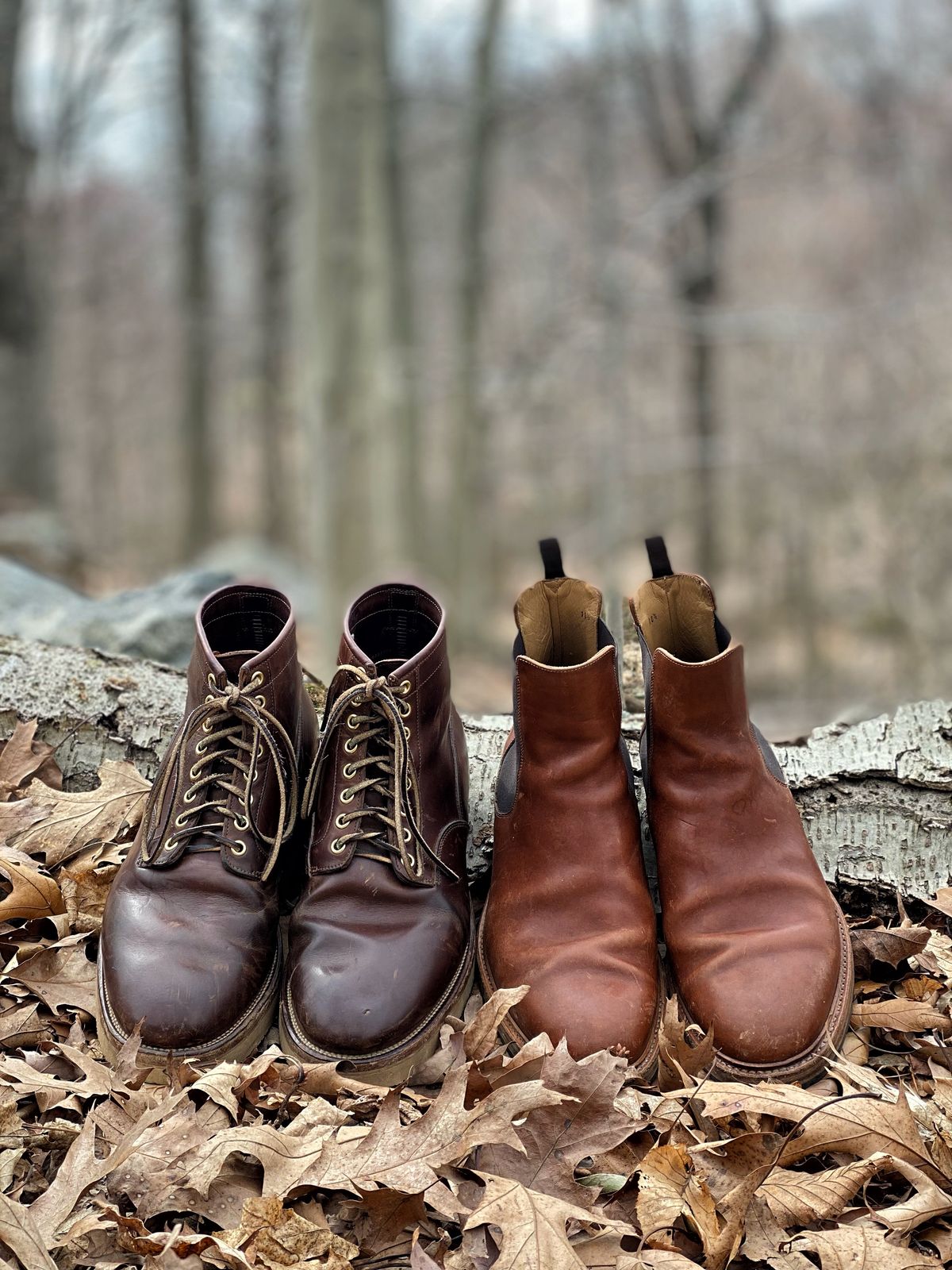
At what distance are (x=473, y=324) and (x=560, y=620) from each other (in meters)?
10.5

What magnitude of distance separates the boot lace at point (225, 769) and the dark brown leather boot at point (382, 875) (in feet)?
0.27

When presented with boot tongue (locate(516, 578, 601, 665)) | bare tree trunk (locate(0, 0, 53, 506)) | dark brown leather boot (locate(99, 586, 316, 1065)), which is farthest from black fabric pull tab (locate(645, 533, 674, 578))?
bare tree trunk (locate(0, 0, 53, 506))

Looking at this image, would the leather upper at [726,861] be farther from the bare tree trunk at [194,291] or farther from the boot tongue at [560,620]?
the bare tree trunk at [194,291]

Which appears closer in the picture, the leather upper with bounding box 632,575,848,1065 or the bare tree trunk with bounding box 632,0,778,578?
the leather upper with bounding box 632,575,848,1065

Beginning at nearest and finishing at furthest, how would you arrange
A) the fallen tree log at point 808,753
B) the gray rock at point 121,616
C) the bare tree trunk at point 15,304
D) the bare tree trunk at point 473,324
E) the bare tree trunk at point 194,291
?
the fallen tree log at point 808,753 → the gray rock at point 121,616 → the bare tree trunk at point 15,304 → the bare tree trunk at point 473,324 → the bare tree trunk at point 194,291

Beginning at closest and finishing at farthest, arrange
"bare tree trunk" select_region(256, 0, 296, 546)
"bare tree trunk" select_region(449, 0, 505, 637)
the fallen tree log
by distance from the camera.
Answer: the fallen tree log < "bare tree trunk" select_region(449, 0, 505, 637) < "bare tree trunk" select_region(256, 0, 296, 546)

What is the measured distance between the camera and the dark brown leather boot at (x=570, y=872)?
69.3 inches

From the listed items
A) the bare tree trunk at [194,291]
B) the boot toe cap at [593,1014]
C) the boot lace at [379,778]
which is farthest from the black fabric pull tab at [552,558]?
the bare tree trunk at [194,291]

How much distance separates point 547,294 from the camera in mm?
12867

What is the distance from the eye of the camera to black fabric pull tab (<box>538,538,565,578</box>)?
6.69ft

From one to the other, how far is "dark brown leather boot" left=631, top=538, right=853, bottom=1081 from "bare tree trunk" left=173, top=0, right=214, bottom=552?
13071 mm

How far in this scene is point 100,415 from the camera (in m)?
22.0

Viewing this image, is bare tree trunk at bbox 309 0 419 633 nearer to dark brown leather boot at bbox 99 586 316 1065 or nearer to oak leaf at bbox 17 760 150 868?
oak leaf at bbox 17 760 150 868

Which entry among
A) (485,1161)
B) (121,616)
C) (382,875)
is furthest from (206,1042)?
(121,616)
